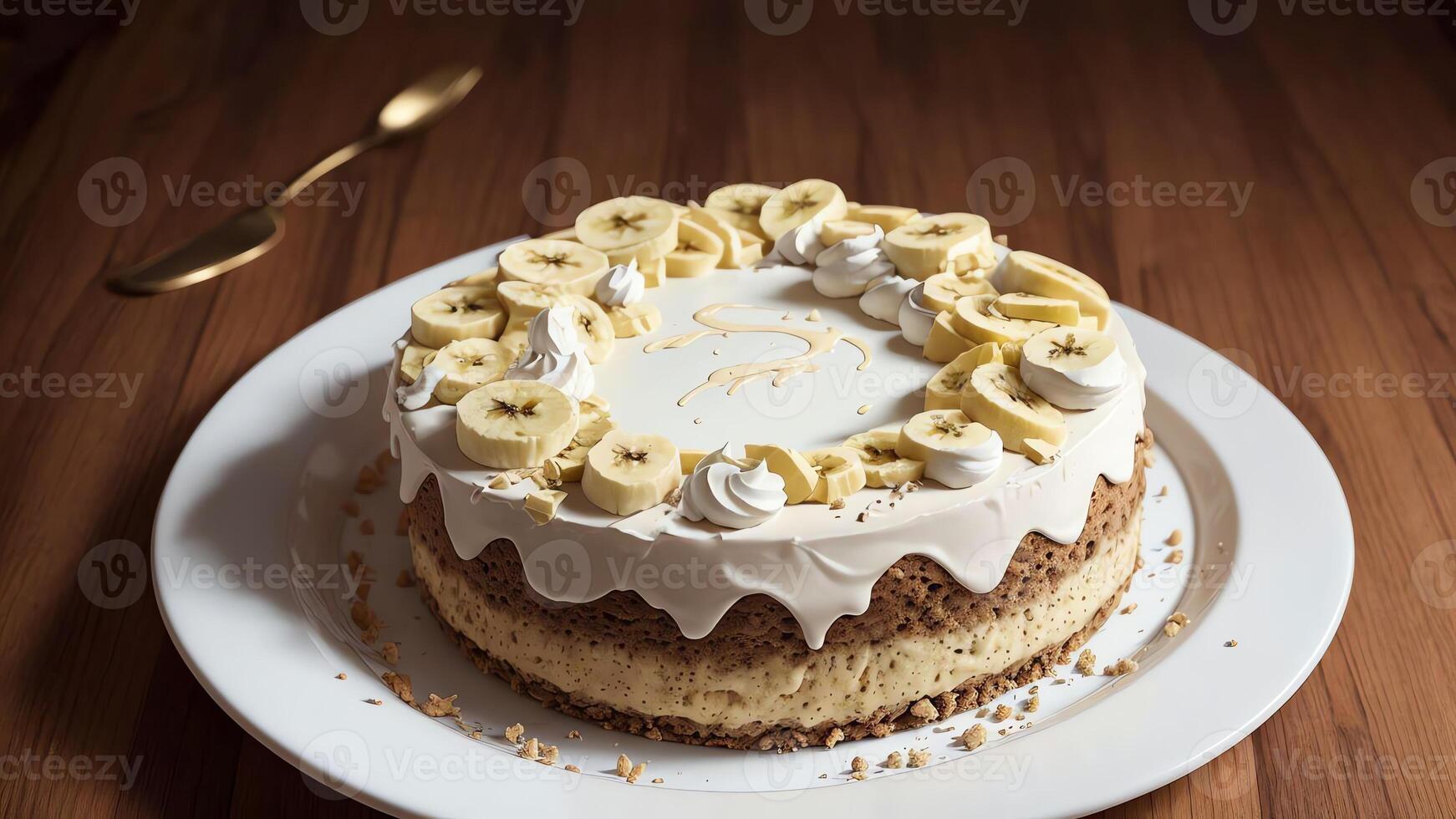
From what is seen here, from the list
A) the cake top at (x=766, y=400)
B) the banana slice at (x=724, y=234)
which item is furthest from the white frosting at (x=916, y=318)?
the banana slice at (x=724, y=234)

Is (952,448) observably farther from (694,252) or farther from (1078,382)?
(694,252)

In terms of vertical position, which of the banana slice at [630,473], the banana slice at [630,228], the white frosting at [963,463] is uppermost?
the banana slice at [630,473]

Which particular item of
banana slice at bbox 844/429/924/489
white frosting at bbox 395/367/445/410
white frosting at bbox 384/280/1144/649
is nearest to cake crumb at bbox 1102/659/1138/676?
white frosting at bbox 384/280/1144/649

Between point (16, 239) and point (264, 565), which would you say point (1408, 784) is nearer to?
point (264, 565)

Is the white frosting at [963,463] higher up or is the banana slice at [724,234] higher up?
the white frosting at [963,463]

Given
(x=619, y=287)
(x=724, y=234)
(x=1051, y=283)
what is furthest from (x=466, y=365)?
(x=1051, y=283)

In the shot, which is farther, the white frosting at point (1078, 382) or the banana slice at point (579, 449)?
the white frosting at point (1078, 382)

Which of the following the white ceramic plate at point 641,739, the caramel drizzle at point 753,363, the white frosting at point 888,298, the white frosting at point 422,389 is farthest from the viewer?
the white frosting at point 888,298

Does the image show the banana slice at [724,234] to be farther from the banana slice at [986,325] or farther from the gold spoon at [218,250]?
the gold spoon at [218,250]
